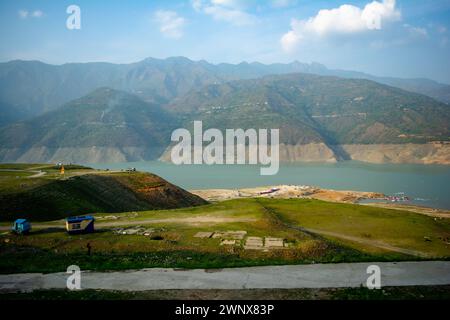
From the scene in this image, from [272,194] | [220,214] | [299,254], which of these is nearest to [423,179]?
[272,194]

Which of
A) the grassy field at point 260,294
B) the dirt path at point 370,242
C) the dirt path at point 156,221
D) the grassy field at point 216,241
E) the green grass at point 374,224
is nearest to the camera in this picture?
the grassy field at point 260,294

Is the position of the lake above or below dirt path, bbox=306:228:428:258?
below

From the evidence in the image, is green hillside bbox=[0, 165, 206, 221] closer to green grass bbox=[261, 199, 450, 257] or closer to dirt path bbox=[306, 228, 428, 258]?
green grass bbox=[261, 199, 450, 257]

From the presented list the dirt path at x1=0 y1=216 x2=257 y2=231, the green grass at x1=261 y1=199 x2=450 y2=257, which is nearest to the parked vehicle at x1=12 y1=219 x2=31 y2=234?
the dirt path at x1=0 y1=216 x2=257 y2=231

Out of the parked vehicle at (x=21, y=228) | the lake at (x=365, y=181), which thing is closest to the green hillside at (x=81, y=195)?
the parked vehicle at (x=21, y=228)

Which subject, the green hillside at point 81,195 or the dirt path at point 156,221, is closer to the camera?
the dirt path at point 156,221

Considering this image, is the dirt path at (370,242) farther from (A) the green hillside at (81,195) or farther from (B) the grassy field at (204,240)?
(A) the green hillside at (81,195)

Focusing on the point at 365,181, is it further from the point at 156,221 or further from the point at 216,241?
the point at 216,241
